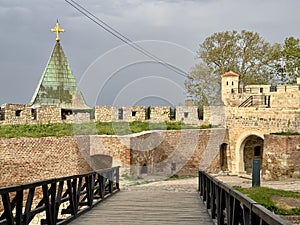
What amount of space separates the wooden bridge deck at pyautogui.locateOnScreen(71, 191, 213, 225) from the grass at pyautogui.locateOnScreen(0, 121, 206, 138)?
24.4 ft

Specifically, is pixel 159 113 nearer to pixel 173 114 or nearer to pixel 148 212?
pixel 173 114

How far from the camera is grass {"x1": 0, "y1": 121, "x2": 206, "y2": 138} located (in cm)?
1576

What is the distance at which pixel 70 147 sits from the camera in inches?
610

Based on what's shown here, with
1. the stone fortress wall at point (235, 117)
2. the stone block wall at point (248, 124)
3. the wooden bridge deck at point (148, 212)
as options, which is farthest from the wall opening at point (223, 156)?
the wooden bridge deck at point (148, 212)

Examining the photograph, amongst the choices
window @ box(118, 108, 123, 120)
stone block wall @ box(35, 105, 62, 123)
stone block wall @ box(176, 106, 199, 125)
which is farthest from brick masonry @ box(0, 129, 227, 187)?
stone block wall @ box(176, 106, 199, 125)

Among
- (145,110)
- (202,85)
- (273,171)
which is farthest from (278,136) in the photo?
(202,85)

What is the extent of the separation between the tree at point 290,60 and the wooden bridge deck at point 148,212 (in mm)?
23955

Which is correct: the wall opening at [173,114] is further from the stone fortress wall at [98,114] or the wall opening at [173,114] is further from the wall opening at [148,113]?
the wall opening at [148,113]

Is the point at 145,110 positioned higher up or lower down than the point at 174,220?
higher up

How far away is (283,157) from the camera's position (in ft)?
61.7

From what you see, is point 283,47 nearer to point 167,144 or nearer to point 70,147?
point 167,144

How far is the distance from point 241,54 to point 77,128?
16167mm

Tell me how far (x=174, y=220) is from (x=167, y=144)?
12.9 m

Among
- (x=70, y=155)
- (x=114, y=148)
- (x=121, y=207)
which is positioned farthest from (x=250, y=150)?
(x=121, y=207)
